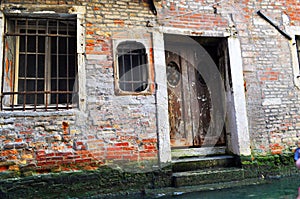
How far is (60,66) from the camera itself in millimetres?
4039

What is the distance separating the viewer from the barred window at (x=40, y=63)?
3.64 metres

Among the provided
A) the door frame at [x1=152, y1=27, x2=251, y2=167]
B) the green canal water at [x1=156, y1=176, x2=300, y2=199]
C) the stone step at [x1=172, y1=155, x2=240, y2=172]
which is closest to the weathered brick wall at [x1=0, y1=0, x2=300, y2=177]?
the door frame at [x1=152, y1=27, x2=251, y2=167]

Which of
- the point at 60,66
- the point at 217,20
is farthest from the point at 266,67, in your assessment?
the point at 60,66

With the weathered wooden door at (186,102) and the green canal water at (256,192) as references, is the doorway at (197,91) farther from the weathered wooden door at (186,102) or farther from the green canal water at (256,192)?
the green canal water at (256,192)

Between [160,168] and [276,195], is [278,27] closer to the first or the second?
[276,195]

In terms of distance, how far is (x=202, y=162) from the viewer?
4.04m

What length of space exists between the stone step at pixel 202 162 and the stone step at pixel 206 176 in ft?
0.51

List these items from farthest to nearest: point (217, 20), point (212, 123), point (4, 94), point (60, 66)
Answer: point (212, 123)
point (217, 20)
point (60, 66)
point (4, 94)

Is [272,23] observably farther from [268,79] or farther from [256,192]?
[256,192]

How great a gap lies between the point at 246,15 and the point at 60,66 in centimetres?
362

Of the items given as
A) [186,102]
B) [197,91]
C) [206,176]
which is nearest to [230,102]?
[197,91]

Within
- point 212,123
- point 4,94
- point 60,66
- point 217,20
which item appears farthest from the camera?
point 212,123

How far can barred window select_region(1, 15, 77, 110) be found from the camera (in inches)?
143

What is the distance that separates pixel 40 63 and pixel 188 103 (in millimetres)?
2784
